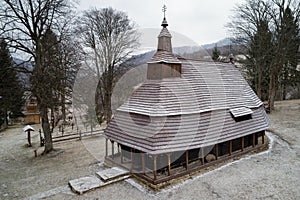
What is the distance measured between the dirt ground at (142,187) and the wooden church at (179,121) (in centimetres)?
78

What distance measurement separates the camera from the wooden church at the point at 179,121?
8367 mm

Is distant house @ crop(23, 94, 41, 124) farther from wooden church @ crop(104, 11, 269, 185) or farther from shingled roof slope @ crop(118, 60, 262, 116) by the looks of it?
shingled roof slope @ crop(118, 60, 262, 116)

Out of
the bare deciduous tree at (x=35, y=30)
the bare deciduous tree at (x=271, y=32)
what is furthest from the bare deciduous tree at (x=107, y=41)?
the bare deciduous tree at (x=271, y=32)

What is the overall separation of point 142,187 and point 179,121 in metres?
3.08

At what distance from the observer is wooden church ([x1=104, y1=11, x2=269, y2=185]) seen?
27.5ft

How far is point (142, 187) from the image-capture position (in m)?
7.95

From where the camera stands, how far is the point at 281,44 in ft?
63.6

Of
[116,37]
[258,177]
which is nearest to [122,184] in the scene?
[258,177]

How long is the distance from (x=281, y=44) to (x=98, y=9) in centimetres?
1750

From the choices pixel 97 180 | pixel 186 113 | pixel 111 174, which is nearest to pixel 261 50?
pixel 186 113

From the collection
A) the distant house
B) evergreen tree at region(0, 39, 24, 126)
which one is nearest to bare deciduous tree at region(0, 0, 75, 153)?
evergreen tree at region(0, 39, 24, 126)

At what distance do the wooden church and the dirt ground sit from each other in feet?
2.57

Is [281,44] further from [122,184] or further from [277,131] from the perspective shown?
[122,184]

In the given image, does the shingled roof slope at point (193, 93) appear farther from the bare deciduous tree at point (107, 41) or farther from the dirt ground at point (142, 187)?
the bare deciduous tree at point (107, 41)
